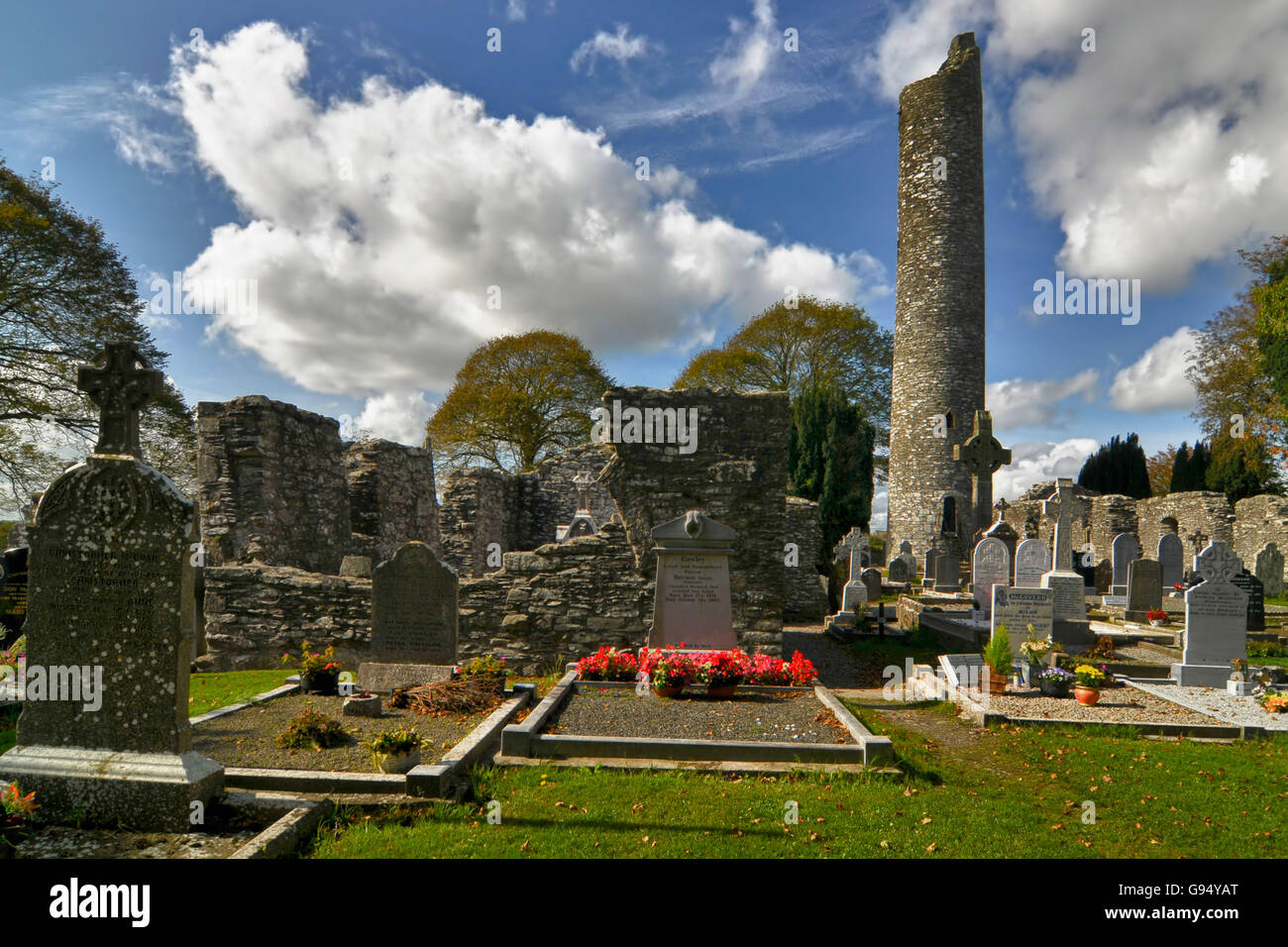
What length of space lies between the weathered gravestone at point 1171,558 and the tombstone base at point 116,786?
72.4ft

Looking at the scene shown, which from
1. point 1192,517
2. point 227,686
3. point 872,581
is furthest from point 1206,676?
point 1192,517

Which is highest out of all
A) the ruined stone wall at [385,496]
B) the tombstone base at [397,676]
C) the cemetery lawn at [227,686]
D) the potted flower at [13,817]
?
the ruined stone wall at [385,496]

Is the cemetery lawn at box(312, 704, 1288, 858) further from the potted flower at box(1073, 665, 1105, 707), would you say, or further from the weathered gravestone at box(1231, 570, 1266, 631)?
the weathered gravestone at box(1231, 570, 1266, 631)

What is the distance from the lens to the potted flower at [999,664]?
934 cm

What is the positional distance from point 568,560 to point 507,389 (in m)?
25.4

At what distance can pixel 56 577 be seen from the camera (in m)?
4.56

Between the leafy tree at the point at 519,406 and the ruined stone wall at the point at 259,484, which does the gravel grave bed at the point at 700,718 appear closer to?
→ the ruined stone wall at the point at 259,484

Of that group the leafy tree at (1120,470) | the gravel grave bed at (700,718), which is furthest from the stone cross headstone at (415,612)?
the leafy tree at (1120,470)

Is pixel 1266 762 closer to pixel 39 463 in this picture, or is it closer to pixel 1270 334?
pixel 1270 334

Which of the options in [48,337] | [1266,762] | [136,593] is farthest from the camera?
[48,337]

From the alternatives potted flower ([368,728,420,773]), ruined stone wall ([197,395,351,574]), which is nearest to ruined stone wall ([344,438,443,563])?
ruined stone wall ([197,395,351,574])

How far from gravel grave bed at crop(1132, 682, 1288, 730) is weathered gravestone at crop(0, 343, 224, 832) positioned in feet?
32.6

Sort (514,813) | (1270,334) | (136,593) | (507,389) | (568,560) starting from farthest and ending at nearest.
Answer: (507,389)
(1270,334)
(568,560)
(514,813)
(136,593)
